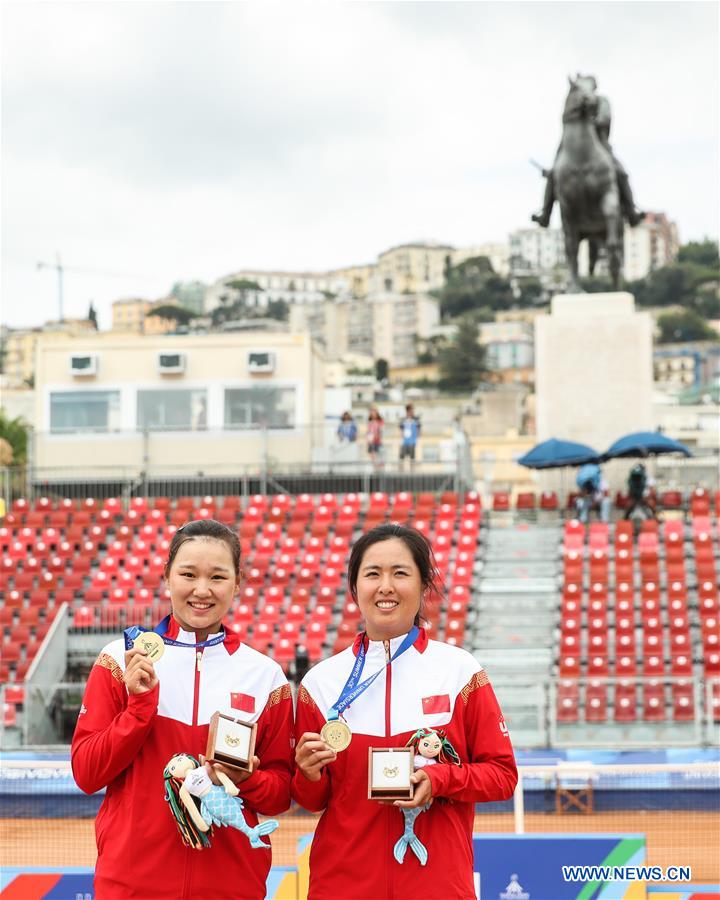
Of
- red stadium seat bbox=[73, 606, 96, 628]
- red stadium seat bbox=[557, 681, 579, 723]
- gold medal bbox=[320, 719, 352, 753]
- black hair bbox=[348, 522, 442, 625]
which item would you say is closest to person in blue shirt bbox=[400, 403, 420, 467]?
red stadium seat bbox=[73, 606, 96, 628]

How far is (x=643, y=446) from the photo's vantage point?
25.4 m

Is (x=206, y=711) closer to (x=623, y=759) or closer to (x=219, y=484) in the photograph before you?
(x=623, y=759)

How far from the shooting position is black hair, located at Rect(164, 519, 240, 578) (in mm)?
4996

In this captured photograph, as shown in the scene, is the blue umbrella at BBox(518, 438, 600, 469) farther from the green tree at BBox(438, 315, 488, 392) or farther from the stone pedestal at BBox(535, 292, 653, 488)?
the green tree at BBox(438, 315, 488, 392)

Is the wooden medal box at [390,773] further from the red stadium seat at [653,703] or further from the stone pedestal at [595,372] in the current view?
the stone pedestal at [595,372]

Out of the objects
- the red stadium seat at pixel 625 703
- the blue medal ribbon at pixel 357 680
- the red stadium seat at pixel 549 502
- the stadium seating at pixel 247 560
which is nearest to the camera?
the blue medal ribbon at pixel 357 680

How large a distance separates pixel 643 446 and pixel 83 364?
503 inches

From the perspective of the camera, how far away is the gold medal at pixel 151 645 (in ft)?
15.3

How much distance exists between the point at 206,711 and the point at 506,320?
176 m

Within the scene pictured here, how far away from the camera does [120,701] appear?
190 inches

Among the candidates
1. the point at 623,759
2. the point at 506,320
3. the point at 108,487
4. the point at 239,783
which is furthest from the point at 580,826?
the point at 506,320

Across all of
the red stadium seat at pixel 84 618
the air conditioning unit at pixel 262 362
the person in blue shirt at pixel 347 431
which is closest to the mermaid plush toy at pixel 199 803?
the red stadium seat at pixel 84 618

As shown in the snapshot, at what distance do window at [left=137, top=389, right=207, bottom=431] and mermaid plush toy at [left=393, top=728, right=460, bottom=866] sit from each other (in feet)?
88.2

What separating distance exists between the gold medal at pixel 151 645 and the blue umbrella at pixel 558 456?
21.0 metres
